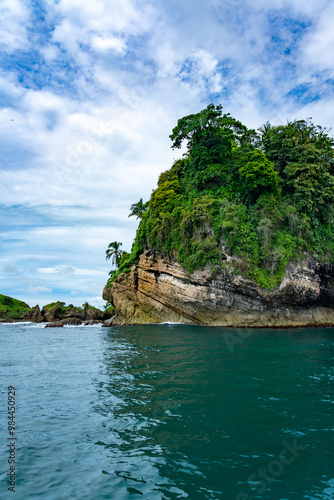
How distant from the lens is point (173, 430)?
6.01 meters

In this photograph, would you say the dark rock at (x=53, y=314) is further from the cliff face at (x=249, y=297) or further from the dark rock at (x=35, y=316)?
the cliff face at (x=249, y=297)

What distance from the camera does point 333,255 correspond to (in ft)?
85.7

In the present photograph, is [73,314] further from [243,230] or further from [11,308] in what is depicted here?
[243,230]

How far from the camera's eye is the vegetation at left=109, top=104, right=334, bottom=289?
25.4 metres

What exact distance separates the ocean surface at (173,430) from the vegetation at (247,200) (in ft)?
47.6

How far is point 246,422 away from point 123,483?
2.98 metres

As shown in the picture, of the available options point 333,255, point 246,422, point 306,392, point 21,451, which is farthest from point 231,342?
point 333,255

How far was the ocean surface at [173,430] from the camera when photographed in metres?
4.32

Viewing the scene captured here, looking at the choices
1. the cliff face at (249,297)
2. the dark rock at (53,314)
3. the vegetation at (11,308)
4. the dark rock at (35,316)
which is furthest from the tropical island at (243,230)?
the vegetation at (11,308)

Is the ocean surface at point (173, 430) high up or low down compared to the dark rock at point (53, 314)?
down

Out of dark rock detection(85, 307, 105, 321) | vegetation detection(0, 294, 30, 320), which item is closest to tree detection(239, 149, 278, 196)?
dark rock detection(85, 307, 105, 321)

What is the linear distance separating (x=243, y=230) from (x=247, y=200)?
334cm

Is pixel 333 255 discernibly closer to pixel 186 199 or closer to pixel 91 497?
pixel 186 199

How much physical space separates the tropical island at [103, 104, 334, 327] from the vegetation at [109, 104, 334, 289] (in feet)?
0.30
